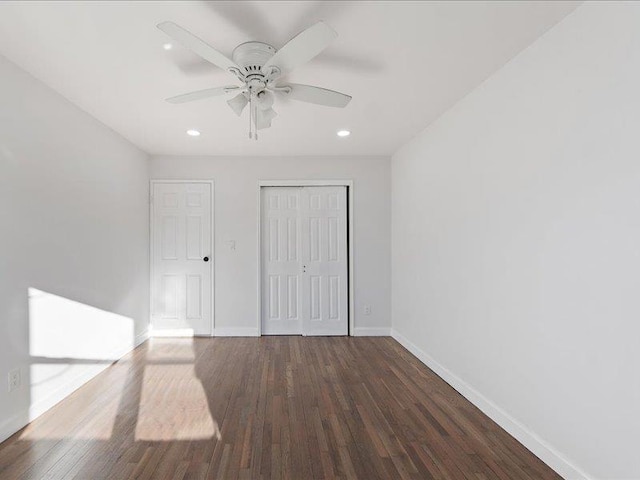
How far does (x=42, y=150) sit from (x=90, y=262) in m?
1.09

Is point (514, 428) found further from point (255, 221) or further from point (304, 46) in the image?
point (255, 221)

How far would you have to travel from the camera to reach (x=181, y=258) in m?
4.63

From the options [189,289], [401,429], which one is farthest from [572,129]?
[189,289]

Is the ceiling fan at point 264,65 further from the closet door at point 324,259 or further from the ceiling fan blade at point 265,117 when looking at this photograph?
the closet door at point 324,259

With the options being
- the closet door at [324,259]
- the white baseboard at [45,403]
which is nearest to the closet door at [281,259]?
the closet door at [324,259]

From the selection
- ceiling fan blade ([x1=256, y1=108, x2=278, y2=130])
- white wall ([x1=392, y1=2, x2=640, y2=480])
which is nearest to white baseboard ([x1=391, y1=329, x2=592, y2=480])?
white wall ([x1=392, y1=2, x2=640, y2=480])

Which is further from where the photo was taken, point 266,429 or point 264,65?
point 266,429

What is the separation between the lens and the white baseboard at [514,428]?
1.80m

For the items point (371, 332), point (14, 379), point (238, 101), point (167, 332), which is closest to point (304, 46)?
point (238, 101)

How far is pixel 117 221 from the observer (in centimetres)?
377

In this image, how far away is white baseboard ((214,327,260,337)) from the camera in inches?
181

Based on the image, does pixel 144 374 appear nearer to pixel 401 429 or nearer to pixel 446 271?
pixel 401 429

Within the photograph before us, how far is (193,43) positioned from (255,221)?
10.00 ft

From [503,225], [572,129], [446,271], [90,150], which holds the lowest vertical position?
[446,271]
